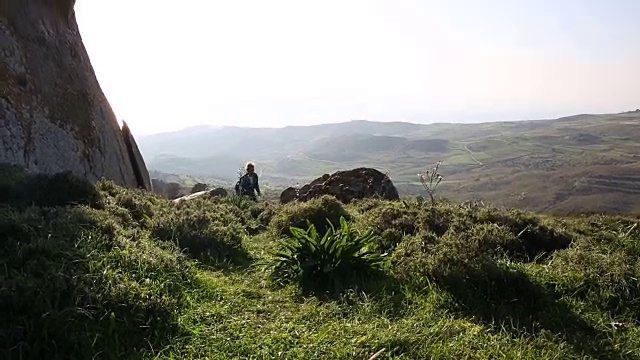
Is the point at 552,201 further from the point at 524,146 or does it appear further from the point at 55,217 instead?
the point at 524,146

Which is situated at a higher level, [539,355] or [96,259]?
[96,259]

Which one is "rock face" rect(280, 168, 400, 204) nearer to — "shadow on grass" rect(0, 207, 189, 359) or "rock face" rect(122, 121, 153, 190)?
"rock face" rect(122, 121, 153, 190)

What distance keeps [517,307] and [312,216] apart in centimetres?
511

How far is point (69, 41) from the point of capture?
47.5 feet

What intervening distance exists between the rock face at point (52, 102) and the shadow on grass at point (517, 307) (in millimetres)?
8915

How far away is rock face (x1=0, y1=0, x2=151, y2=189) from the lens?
11.1 m

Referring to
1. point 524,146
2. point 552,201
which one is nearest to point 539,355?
point 552,201

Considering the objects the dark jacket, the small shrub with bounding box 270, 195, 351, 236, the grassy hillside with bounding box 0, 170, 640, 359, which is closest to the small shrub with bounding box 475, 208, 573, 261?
the grassy hillside with bounding box 0, 170, 640, 359

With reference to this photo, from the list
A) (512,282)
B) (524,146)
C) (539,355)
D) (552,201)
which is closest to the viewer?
(539,355)

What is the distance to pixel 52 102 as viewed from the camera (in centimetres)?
1233

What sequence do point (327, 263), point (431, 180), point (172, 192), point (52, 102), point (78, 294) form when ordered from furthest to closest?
point (172, 192), point (431, 180), point (52, 102), point (327, 263), point (78, 294)

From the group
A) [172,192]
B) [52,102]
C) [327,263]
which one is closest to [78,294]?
[327,263]

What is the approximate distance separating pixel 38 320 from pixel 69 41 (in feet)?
39.0

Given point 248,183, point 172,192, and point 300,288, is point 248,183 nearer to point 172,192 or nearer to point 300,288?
point 300,288
